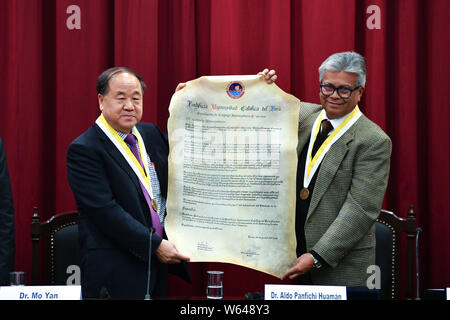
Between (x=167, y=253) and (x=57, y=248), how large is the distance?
2.93 feet

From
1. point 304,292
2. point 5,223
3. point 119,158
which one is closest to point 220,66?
point 119,158

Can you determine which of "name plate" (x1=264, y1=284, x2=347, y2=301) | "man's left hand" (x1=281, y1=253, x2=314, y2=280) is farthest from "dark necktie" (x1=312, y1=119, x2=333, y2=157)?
"name plate" (x1=264, y1=284, x2=347, y2=301)

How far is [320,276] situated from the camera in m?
2.54

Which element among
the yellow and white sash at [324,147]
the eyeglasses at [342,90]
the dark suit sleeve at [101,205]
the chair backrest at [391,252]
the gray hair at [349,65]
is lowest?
the chair backrest at [391,252]

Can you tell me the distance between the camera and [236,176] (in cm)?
255

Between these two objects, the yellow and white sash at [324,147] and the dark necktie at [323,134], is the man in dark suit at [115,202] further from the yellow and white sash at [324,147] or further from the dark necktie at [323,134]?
the dark necktie at [323,134]

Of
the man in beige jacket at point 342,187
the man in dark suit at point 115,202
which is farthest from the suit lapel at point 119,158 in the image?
the man in beige jacket at point 342,187

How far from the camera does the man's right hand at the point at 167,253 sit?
245 cm

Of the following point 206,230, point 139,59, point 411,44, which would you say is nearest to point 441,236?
point 411,44

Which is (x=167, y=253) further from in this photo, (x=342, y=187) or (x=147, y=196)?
(x=342, y=187)

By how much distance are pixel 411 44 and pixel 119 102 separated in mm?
1964

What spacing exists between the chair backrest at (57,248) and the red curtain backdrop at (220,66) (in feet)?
1.18

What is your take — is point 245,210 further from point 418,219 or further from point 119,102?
point 418,219
